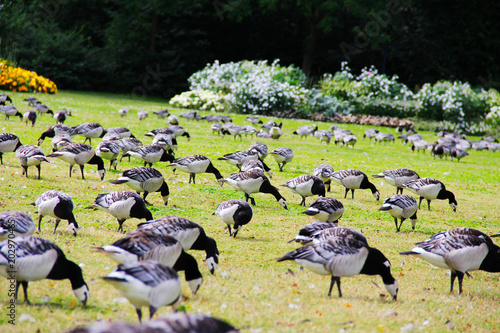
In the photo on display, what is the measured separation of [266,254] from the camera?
24.3ft

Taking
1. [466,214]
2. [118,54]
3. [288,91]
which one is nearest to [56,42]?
[118,54]

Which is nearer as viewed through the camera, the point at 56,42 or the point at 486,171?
the point at 486,171

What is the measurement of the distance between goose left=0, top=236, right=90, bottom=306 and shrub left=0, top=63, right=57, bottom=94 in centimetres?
2625

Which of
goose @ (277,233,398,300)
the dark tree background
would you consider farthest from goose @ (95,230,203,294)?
the dark tree background

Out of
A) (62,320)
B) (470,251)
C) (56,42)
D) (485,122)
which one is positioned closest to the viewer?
(62,320)

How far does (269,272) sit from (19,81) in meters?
26.8

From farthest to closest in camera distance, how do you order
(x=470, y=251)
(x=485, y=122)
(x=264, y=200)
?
(x=485, y=122) → (x=264, y=200) → (x=470, y=251)

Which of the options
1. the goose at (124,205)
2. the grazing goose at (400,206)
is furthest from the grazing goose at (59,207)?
the grazing goose at (400,206)

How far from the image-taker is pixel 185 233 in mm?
6074

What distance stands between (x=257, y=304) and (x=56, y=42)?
1528 inches

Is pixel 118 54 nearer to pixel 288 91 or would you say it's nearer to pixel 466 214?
pixel 288 91

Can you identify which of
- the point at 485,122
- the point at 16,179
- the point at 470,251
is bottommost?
the point at 16,179

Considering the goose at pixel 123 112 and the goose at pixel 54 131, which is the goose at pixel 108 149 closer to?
the goose at pixel 54 131

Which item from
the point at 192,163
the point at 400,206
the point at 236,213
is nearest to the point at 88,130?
the point at 192,163
